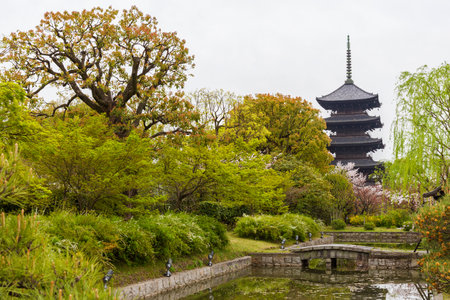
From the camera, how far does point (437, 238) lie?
30.9 feet

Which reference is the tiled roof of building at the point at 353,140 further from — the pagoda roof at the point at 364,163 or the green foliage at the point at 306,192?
the green foliage at the point at 306,192

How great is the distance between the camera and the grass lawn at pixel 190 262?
1112cm

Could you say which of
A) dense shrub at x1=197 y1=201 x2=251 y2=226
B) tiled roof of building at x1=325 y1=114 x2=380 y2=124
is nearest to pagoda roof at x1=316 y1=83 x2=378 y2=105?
tiled roof of building at x1=325 y1=114 x2=380 y2=124

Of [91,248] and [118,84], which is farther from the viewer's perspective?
[118,84]

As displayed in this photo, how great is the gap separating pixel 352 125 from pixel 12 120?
49.3m

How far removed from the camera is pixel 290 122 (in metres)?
37.7

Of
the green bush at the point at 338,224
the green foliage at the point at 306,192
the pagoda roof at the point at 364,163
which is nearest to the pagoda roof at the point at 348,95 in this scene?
the pagoda roof at the point at 364,163

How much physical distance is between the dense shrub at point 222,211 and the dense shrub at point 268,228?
173 centimetres

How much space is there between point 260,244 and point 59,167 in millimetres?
11329

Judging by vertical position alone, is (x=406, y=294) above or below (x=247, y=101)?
below

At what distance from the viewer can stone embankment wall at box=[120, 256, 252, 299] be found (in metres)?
10.8

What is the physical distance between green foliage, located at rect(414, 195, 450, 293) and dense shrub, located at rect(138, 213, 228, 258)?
6.69 meters

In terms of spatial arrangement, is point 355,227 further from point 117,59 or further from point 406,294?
point 117,59

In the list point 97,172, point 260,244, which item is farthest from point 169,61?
point 260,244
